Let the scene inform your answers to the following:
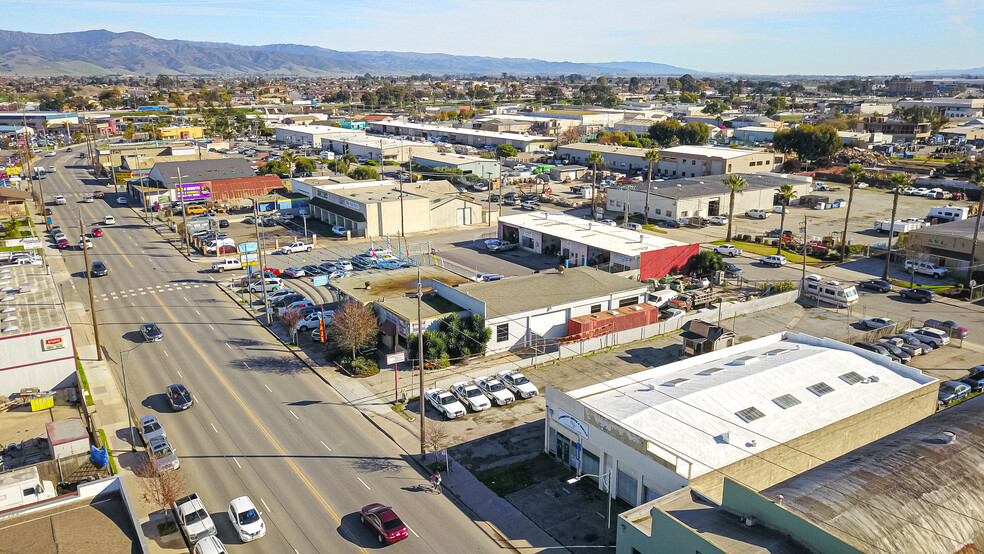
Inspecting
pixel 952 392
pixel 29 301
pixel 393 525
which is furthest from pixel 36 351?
pixel 952 392

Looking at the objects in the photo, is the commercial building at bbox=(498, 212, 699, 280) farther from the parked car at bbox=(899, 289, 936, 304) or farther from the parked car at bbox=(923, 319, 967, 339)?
the parked car at bbox=(923, 319, 967, 339)

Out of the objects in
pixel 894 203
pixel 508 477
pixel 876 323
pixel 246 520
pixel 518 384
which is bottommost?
pixel 508 477

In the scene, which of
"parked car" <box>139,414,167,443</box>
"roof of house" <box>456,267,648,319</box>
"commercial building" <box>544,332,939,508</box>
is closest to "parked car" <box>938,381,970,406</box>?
"commercial building" <box>544,332,939,508</box>

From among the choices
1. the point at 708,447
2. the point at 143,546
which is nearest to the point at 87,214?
the point at 143,546

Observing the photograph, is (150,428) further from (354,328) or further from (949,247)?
(949,247)

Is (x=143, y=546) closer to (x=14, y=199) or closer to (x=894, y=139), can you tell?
(x=14, y=199)

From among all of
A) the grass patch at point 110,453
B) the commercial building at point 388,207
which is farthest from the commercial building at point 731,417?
the commercial building at point 388,207

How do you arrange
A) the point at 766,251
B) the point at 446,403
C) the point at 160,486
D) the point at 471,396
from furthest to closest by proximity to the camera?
the point at 766,251 < the point at 471,396 < the point at 446,403 < the point at 160,486
